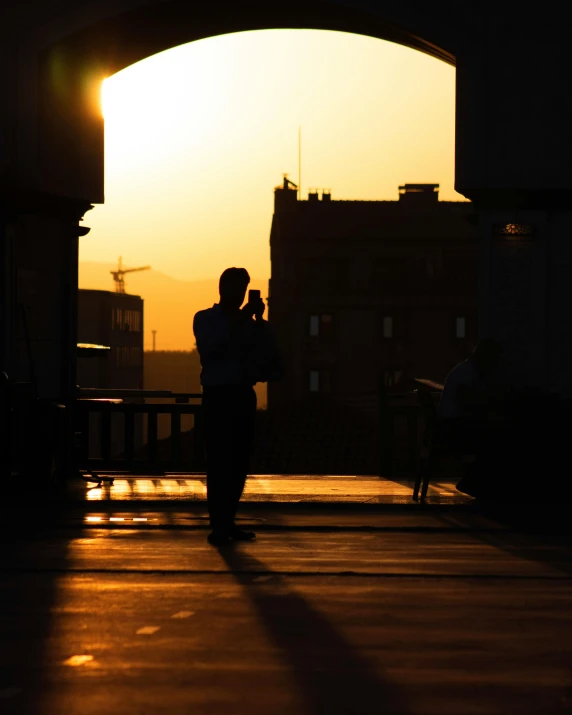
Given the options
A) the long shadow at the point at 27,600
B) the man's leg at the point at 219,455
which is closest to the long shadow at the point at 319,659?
the long shadow at the point at 27,600

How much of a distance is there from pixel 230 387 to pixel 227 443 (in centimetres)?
37

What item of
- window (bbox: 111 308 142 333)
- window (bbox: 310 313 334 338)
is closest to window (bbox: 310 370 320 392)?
window (bbox: 310 313 334 338)

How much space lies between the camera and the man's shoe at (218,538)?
32.6 ft

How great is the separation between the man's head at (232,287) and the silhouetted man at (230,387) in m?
0.02

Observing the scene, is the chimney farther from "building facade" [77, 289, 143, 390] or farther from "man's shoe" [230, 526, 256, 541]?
"man's shoe" [230, 526, 256, 541]

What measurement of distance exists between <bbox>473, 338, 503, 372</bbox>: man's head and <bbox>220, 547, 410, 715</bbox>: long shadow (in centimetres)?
561

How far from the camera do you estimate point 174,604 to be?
24.0 ft

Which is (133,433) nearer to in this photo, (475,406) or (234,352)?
(475,406)

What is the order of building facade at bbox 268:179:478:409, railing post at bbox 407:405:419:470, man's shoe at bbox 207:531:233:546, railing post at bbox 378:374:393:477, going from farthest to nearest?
building facade at bbox 268:179:478:409, railing post at bbox 378:374:393:477, railing post at bbox 407:405:419:470, man's shoe at bbox 207:531:233:546

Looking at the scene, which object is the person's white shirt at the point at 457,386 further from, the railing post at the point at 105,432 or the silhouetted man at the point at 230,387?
the railing post at the point at 105,432

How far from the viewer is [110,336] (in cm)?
12925

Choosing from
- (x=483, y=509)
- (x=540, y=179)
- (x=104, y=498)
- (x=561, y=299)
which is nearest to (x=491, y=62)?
(x=540, y=179)

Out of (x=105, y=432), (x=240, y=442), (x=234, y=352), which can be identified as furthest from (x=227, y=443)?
(x=105, y=432)

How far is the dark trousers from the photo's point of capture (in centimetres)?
1011
